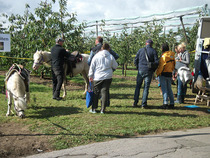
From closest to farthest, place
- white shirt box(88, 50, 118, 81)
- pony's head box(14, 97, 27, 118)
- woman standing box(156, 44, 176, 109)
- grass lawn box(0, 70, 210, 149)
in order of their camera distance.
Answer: grass lawn box(0, 70, 210, 149), pony's head box(14, 97, 27, 118), white shirt box(88, 50, 118, 81), woman standing box(156, 44, 176, 109)

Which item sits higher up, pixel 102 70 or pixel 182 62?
pixel 182 62

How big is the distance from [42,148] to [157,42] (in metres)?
11.4

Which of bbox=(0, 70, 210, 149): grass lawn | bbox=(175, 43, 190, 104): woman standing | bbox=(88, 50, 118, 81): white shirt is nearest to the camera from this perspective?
bbox=(0, 70, 210, 149): grass lawn

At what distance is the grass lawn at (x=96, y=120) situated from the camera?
15.0 feet

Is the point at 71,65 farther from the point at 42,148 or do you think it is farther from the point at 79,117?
the point at 42,148

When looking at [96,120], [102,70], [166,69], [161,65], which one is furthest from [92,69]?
[166,69]

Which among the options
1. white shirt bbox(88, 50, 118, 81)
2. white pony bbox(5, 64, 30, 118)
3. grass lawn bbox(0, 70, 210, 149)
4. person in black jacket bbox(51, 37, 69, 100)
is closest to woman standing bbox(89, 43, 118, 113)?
white shirt bbox(88, 50, 118, 81)

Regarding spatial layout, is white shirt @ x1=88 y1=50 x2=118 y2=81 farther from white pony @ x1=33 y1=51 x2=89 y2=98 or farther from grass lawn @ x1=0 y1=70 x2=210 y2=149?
white pony @ x1=33 y1=51 x2=89 y2=98

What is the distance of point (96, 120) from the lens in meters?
5.61

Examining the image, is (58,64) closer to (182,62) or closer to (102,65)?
(102,65)

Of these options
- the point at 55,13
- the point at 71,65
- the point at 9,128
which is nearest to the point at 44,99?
the point at 71,65

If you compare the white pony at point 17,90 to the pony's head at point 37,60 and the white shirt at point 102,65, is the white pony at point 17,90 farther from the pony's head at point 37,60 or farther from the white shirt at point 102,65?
the pony's head at point 37,60

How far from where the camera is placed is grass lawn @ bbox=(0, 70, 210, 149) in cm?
456

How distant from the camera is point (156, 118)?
596cm
